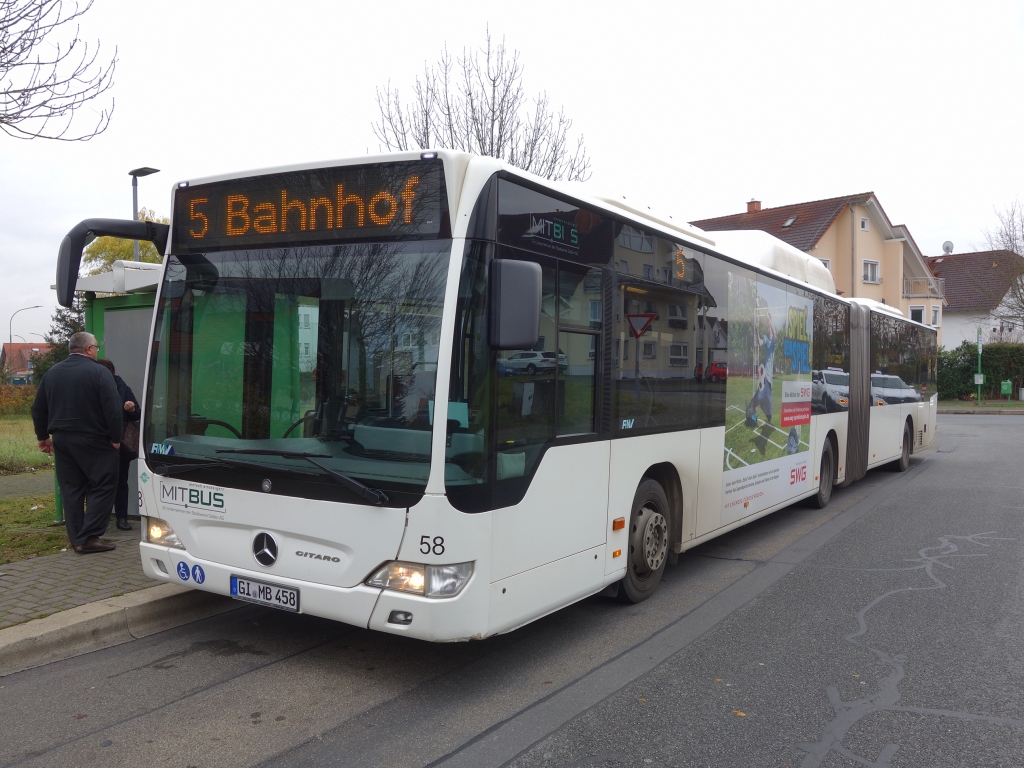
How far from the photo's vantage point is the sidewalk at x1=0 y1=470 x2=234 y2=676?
16.3 feet

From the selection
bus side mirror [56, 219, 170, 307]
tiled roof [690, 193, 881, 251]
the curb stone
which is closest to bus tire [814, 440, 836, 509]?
the curb stone

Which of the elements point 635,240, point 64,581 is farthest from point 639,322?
point 64,581

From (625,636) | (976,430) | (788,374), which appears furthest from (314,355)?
(976,430)

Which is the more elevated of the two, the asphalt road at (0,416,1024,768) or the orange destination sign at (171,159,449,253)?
the orange destination sign at (171,159,449,253)

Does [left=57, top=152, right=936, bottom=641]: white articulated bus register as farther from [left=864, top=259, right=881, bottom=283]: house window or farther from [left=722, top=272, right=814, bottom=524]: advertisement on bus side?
[left=864, top=259, right=881, bottom=283]: house window

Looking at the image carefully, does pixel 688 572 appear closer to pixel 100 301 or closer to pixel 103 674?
pixel 103 674

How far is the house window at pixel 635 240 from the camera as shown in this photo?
581 cm

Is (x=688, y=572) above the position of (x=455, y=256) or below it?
below

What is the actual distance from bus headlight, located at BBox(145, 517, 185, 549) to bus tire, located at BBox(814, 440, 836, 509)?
8159mm

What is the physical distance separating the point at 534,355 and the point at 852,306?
8.93 m

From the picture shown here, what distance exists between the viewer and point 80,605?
546 centimetres

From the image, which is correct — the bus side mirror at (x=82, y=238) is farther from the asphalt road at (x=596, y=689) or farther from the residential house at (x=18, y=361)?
the residential house at (x=18, y=361)

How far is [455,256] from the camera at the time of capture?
168 inches

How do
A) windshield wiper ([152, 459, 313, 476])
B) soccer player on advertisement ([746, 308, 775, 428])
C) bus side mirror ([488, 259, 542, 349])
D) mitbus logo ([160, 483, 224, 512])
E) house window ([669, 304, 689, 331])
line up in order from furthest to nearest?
soccer player on advertisement ([746, 308, 775, 428]) → house window ([669, 304, 689, 331]) → mitbus logo ([160, 483, 224, 512]) → windshield wiper ([152, 459, 313, 476]) → bus side mirror ([488, 259, 542, 349])
